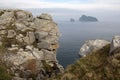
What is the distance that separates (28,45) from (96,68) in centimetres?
2983

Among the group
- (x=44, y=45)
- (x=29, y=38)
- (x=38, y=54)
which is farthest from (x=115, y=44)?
(x=29, y=38)

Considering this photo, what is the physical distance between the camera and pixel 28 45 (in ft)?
172

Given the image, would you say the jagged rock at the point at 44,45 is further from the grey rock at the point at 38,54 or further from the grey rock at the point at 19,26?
the grey rock at the point at 19,26

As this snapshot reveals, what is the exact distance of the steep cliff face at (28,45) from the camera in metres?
47.6

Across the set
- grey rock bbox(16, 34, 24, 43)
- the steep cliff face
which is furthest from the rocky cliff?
grey rock bbox(16, 34, 24, 43)

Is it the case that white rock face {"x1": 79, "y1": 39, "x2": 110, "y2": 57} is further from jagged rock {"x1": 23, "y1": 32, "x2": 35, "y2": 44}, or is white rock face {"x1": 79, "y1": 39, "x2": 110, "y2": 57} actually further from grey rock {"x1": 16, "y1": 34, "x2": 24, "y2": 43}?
grey rock {"x1": 16, "y1": 34, "x2": 24, "y2": 43}

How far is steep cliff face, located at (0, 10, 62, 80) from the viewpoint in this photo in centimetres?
4756

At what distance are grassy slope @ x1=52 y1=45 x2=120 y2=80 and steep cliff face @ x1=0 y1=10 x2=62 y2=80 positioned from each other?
23.2m

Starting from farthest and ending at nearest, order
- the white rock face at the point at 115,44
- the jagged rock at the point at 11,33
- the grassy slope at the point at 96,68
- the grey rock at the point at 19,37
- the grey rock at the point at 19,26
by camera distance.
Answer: the grey rock at the point at 19,26 → the jagged rock at the point at 11,33 → the grey rock at the point at 19,37 → the white rock face at the point at 115,44 → the grassy slope at the point at 96,68

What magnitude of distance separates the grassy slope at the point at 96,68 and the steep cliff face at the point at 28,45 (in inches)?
912

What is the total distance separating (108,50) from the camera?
2798cm

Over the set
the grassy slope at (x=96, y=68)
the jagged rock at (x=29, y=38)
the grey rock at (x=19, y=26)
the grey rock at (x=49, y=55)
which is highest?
the grassy slope at (x=96, y=68)

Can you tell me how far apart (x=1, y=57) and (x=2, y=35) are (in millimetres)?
8813

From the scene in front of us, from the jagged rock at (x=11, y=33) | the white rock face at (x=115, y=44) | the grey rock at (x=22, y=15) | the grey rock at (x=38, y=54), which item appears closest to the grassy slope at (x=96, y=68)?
the white rock face at (x=115, y=44)
